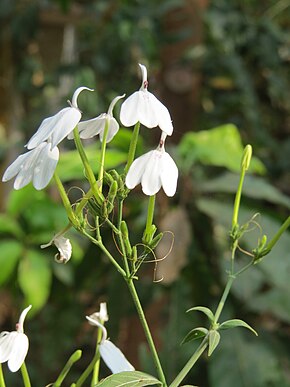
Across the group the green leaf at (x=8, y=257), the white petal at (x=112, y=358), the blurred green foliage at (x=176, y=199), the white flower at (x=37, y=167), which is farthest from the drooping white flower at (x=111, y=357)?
the green leaf at (x=8, y=257)

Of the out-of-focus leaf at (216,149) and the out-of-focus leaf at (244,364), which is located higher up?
the out-of-focus leaf at (216,149)

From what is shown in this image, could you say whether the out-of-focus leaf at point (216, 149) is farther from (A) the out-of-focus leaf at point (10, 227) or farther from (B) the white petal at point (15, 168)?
(B) the white petal at point (15, 168)

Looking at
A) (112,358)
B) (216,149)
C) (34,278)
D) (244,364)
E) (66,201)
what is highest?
(66,201)

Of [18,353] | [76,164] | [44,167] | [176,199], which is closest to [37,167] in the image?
[44,167]

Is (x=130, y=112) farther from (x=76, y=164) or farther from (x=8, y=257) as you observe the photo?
(x=8, y=257)

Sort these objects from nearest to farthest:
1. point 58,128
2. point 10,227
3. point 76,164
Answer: point 58,128 → point 76,164 → point 10,227

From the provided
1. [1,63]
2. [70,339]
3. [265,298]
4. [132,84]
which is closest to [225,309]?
[265,298]
